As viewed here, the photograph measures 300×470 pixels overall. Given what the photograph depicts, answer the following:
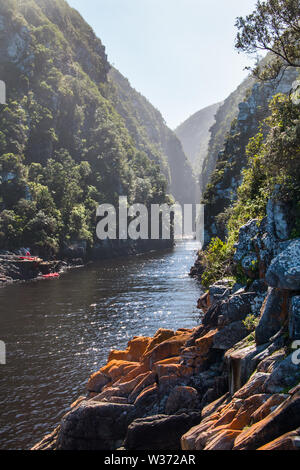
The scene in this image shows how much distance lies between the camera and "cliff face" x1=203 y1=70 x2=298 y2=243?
→ 82.0 meters

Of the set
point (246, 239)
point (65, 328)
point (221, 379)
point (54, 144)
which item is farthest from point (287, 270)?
point (54, 144)

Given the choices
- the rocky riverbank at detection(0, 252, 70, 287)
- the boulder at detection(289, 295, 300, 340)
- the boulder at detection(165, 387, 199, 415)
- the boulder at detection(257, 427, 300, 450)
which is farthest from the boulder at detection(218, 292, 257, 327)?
the rocky riverbank at detection(0, 252, 70, 287)

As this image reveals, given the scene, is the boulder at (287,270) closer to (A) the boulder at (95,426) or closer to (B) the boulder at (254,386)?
(B) the boulder at (254,386)

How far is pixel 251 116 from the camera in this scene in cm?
9288

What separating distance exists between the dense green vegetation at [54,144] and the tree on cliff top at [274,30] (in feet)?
231

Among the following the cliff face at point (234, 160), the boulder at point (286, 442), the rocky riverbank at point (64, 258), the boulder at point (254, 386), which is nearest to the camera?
the boulder at point (286, 442)

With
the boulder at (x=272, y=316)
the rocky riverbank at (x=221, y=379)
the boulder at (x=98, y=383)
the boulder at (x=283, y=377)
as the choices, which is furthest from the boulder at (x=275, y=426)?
the boulder at (x=98, y=383)

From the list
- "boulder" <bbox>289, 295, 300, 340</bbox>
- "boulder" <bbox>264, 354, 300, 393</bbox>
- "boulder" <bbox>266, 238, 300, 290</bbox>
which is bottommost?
"boulder" <bbox>264, 354, 300, 393</bbox>

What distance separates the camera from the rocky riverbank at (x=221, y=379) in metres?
14.6

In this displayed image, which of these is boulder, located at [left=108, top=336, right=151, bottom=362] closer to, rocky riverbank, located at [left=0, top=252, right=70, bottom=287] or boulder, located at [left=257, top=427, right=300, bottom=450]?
boulder, located at [left=257, top=427, right=300, bottom=450]

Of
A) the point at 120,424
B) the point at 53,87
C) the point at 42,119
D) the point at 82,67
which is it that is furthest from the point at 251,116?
the point at 82,67

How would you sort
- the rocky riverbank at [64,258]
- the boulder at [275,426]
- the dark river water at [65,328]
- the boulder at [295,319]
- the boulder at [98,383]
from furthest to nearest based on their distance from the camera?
the rocky riverbank at [64,258] → the dark river water at [65,328] → the boulder at [98,383] → the boulder at [295,319] → the boulder at [275,426]

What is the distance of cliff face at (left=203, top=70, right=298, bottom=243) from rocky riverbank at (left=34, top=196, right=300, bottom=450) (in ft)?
172

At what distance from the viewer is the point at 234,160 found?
88.3 meters
